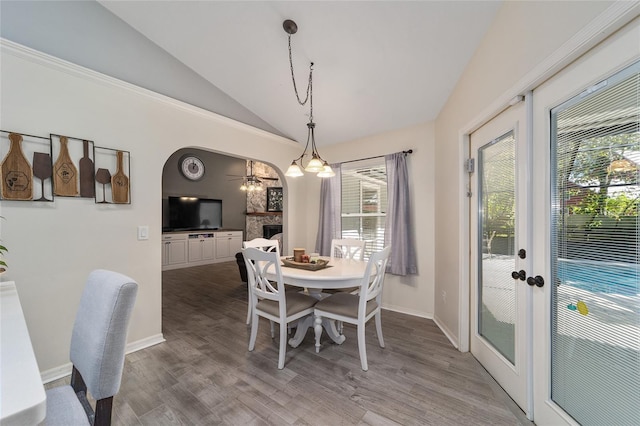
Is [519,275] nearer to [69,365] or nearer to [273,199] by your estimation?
[69,365]

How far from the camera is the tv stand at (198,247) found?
593 centimetres

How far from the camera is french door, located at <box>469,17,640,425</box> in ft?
3.53

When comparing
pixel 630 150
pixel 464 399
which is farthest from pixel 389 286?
pixel 630 150

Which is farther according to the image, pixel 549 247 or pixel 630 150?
pixel 549 247

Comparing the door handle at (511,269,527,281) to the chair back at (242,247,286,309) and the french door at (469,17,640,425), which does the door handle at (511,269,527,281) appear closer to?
the french door at (469,17,640,425)

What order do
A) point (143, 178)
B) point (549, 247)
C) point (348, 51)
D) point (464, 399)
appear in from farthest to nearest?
point (143, 178), point (348, 51), point (464, 399), point (549, 247)

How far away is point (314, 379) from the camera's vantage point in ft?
6.51

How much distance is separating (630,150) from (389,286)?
2799 millimetres

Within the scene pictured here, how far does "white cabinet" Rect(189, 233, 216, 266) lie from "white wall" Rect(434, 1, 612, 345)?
5.58 metres

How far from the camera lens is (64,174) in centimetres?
209

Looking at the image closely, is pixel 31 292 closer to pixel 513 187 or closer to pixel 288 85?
pixel 288 85

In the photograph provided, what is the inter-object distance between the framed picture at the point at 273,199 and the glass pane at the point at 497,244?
6711 millimetres

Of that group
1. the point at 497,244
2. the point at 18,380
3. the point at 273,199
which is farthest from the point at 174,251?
the point at 497,244

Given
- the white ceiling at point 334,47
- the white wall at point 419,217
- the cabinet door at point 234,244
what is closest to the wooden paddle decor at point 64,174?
the white ceiling at point 334,47
